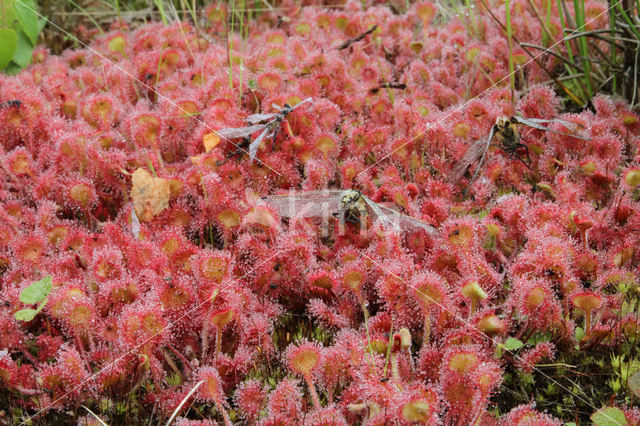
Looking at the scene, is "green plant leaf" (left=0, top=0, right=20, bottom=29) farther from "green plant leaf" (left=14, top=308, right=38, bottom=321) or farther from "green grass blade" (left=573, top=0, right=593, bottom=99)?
"green grass blade" (left=573, top=0, right=593, bottom=99)

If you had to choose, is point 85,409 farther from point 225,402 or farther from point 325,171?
point 325,171

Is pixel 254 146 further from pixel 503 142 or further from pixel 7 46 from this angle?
pixel 7 46

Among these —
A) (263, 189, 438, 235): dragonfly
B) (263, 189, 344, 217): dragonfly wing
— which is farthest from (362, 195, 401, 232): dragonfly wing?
(263, 189, 344, 217): dragonfly wing

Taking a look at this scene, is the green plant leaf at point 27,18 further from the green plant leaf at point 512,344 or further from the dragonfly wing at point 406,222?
the green plant leaf at point 512,344

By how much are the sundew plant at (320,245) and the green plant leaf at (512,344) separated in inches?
1.3

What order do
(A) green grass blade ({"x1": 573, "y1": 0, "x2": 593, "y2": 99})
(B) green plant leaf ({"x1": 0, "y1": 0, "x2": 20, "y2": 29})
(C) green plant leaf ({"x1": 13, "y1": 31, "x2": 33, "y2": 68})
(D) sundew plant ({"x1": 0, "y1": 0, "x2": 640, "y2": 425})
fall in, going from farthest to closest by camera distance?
(C) green plant leaf ({"x1": 13, "y1": 31, "x2": 33, "y2": 68})
(B) green plant leaf ({"x1": 0, "y1": 0, "x2": 20, "y2": 29})
(A) green grass blade ({"x1": 573, "y1": 0, "x2": 593, "y2": 99})
(D) sundew plant ({"x1": 0, "y1": 0, "x2": 640, "y2": 425})

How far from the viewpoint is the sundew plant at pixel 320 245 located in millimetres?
1686

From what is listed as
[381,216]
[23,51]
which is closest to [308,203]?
[381,216]

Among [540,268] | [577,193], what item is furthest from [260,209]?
[577,193]

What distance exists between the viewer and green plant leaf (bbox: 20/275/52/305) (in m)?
1.83

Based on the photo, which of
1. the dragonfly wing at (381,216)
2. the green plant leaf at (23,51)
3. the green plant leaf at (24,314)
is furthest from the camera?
the green plant leaf at (23,51)

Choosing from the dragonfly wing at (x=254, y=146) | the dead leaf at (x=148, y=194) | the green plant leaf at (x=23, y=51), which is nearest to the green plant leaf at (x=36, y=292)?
the dead leaf at (x=148, y=194)

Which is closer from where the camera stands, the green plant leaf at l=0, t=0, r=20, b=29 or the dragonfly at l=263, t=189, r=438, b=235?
the dragonfly at l=263, t=189, r=438, b=235

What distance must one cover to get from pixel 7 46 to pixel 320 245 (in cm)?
239
